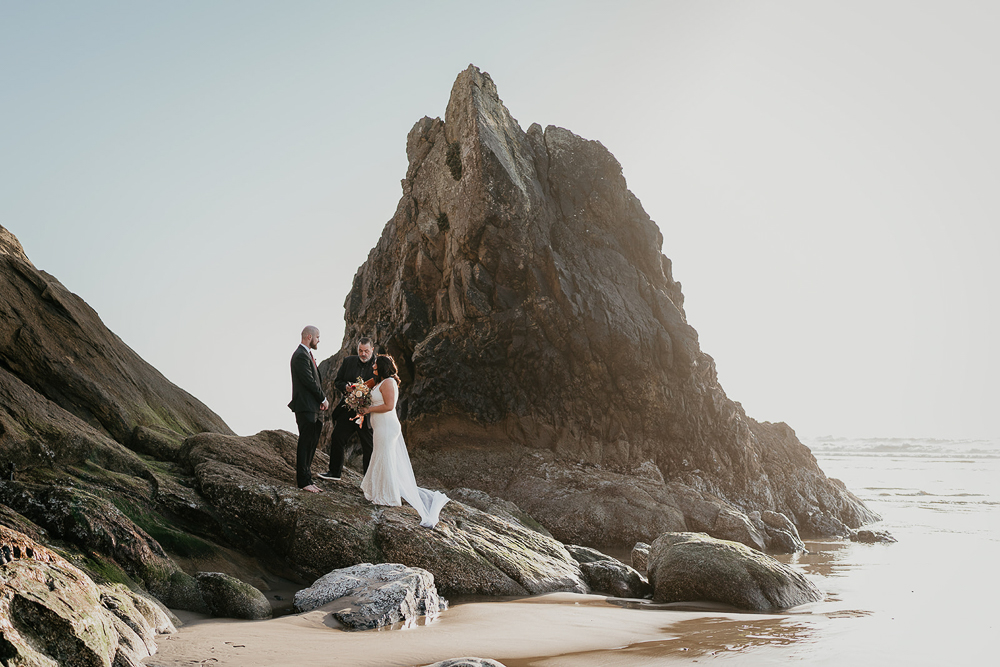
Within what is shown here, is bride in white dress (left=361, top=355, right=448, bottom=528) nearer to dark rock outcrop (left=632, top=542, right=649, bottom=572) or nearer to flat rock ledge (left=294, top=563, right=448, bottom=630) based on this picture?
flat rock ledge (left=294, top=563, right=448, bottom=630)

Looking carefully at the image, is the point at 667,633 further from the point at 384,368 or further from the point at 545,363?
the point at 545,363

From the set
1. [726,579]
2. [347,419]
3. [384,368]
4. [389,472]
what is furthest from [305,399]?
[726,579]

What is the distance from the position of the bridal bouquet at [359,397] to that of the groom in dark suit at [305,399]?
48 cm

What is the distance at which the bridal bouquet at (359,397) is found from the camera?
39.2 feet

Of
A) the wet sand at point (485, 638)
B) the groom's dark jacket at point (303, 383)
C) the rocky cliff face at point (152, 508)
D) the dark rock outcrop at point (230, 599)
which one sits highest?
the groom's dark jacket at point (303, 383)

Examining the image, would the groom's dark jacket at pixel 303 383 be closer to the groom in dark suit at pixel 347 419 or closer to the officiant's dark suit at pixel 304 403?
the officiant's dark suit at pixel 304 403

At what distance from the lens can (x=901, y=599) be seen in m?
11.8

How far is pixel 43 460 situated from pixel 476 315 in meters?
18.0

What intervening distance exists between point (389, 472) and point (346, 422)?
1465 millimetres

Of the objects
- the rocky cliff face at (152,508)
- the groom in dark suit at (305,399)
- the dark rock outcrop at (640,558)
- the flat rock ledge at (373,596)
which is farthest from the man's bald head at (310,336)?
the dark rock outcrop at (640,558)

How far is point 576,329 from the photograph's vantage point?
87.4 ft

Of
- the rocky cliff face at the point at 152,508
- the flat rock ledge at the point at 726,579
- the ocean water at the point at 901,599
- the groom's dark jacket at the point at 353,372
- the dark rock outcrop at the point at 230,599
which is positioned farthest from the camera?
the groom's dark jacket at the point at 353,372

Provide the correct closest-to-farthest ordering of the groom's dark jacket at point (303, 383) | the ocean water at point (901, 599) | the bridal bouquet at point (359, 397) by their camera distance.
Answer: the ocean water at point (901, 599)
the groom's dark jacket at point (303, 383)
the bridal bouquet at point (359, 397)

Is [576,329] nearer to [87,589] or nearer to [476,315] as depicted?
[476,315]
